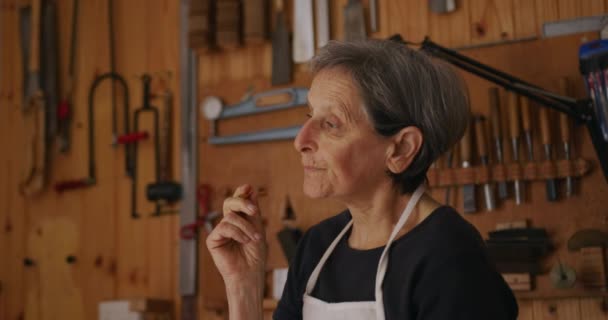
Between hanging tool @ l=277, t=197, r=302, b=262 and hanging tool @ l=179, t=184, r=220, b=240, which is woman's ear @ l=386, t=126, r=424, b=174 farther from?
hanging tool @ l=179, t=184, r=220, b=240

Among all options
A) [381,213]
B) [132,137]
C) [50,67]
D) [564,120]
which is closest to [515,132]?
[564,120]

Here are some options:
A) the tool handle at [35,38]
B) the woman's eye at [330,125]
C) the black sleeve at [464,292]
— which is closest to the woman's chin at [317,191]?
the woman's eye at [330,125]

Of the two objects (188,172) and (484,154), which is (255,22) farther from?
(484,154)

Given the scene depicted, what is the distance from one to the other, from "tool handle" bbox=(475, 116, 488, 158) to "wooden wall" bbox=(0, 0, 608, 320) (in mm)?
72

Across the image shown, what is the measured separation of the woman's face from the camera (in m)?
1.51

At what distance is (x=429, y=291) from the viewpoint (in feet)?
4.38

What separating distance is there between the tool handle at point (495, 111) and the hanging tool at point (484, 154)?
0.04m

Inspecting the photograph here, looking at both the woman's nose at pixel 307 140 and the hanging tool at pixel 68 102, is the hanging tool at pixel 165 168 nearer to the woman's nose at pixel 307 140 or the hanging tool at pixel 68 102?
the hanging tool at pixel 68 102

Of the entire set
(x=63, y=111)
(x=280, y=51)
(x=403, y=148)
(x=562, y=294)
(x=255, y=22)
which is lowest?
(x=562, y=294)

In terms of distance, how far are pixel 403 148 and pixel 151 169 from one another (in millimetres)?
1971

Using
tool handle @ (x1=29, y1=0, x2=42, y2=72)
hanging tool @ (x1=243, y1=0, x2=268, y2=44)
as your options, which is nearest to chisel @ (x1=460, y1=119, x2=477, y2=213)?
hanging tool @ (x1=243, y1=0, x2=268, y2=44)

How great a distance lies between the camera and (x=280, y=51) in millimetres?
3072

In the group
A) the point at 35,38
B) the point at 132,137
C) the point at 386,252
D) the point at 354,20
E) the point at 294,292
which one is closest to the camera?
the point at 386,252

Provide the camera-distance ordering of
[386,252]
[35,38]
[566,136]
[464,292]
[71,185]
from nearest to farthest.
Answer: [464,292]
[386,252]
[566,136]
[71,185]
[35,38]
